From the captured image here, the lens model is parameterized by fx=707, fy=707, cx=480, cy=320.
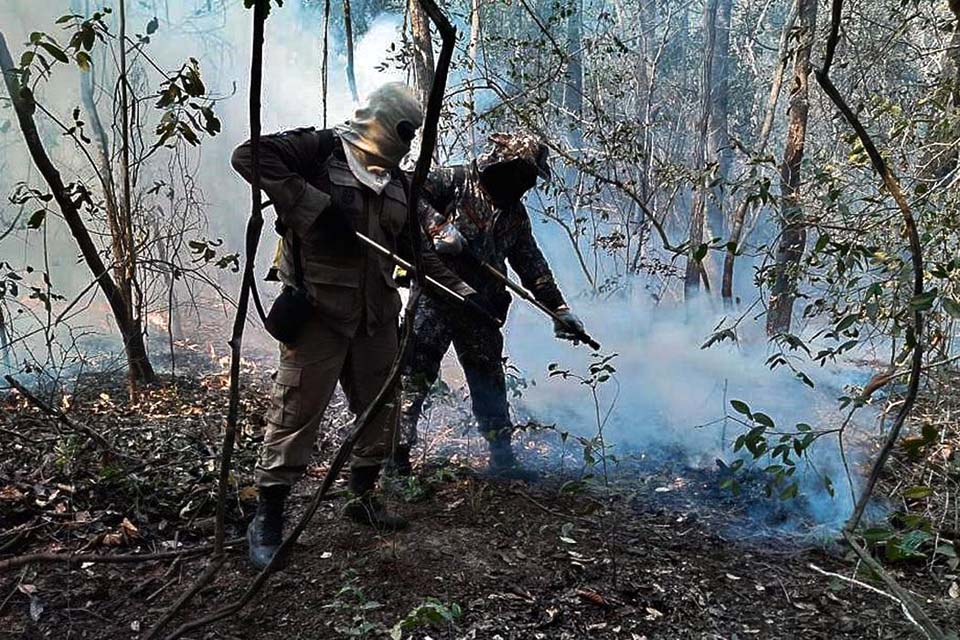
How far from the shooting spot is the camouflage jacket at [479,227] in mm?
3719

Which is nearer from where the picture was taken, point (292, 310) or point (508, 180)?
point (292, 310)

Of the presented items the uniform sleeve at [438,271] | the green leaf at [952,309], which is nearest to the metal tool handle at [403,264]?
the uniform sleeve at [438,271]

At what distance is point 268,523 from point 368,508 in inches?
17.4

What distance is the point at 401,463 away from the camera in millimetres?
3736

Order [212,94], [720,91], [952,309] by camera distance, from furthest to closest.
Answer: [720,91], [212,94], [952,309]

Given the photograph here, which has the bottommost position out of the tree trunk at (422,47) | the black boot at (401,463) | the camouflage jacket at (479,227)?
the black boot at (401,463)

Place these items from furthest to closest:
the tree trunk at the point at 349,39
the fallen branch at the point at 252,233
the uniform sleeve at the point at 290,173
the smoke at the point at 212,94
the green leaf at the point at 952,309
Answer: the smoke at the point at 212,94, the tree trunk at the point at 349,39, the uniform sleeve at the point at 290,173, the green leaf at the point at 952,309, the fallen branch at the point at 252,233

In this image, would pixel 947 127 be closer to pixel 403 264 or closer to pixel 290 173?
pixel 290 173

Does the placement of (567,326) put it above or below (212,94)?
below

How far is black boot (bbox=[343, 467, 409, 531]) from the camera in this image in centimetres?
304

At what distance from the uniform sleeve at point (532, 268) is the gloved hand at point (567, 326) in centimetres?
8

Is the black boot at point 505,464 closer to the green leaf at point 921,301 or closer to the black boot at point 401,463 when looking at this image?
the black boot at point 401,463

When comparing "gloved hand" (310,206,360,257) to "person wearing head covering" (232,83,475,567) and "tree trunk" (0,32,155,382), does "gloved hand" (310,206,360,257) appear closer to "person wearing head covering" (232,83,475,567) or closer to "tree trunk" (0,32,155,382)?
Result: "person wearing head covering" (232,83,475,567)

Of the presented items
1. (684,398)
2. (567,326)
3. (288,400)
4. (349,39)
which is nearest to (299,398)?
(288,400)
